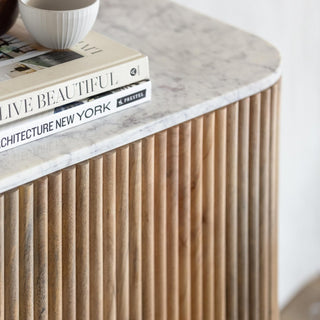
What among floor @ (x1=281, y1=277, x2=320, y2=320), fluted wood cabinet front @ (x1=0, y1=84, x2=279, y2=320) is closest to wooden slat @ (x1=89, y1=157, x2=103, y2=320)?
fluted wood cabinet front @ (x1=0, y1=84, x2=279, y2=320)

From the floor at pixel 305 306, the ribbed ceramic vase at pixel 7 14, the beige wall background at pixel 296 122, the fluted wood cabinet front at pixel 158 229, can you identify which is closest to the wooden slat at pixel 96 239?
the fluted wood cabinet front at pixel 158 229

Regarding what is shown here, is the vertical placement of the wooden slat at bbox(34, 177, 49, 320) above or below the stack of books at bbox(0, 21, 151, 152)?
below

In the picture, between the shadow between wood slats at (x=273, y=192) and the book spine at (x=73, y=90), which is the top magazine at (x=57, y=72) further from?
the shadow between wood slats at (x=273, y=192)

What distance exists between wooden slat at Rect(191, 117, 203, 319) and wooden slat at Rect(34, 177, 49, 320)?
216 mm

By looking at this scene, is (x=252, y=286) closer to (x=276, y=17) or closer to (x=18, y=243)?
(x=18, y=243)

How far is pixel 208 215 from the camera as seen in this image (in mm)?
963

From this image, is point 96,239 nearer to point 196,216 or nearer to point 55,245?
point 55,245

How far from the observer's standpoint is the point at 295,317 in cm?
187

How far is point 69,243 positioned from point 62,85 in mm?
173

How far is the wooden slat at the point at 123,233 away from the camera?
85 centimetres

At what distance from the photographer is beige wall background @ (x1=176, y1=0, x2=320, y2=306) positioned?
5.43 feet

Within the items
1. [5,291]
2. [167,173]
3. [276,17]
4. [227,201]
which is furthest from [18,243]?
[276,17]

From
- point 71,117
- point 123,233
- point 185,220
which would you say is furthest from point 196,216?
point 71,117

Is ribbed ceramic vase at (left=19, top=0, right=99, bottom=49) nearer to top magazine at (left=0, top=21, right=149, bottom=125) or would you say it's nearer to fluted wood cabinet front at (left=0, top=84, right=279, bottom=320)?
top magazine at (left=0, top=21, right=149, bottom=125)
